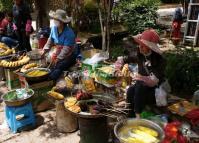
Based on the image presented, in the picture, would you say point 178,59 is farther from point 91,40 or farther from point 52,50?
point 91,40

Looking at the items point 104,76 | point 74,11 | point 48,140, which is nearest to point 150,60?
point 104,76

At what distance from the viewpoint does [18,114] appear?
5531 millimetres

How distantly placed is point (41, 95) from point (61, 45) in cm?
110

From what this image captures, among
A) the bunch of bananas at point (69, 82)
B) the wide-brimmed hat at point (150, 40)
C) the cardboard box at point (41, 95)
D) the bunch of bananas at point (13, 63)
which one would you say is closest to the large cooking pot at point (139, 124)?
the wide-brimmed hat at point (150, 40)

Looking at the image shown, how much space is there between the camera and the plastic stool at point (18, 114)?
5.51 m

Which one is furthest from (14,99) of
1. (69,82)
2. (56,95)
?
(69,82)

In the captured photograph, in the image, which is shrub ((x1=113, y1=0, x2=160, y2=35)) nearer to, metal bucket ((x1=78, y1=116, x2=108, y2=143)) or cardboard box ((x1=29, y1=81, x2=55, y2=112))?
cardboard box ((x1=29, y1=81, x2=55, y2=112))

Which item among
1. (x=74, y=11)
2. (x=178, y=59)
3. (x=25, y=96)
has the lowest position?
(x=25, y=96)

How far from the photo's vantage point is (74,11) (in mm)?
10680

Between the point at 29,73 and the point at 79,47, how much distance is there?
54.5 inches

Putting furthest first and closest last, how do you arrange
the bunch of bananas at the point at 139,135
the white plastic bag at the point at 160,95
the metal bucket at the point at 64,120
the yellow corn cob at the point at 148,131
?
the metal bucket at the point at 64,120 < the white plastic bag at the point at 160,95 < the yellow corn cob at the point at 148,131 < the bunch of bananas at the point at 139,135

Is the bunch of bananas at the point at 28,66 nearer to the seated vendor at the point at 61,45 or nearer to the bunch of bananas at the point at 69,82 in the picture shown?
the seated vendor at the point at 61,45

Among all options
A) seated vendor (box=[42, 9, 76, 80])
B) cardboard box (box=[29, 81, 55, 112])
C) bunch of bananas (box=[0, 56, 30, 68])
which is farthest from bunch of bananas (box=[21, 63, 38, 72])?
cardboard box (box=[29, 81, 55, 112])

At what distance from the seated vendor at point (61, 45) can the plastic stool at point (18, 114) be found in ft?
3.19
